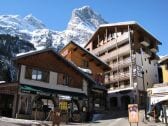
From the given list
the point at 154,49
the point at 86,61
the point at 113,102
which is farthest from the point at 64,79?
the point at 154,49

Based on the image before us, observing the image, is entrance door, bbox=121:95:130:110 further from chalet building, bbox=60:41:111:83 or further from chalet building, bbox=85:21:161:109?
chalet building, bbox=60:41:111:83

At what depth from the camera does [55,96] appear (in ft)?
119

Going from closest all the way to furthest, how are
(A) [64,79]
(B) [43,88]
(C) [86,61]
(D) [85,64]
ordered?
(B) [43,88]
(A) [64,79]
(D) [85,64]
(C) [86,61]

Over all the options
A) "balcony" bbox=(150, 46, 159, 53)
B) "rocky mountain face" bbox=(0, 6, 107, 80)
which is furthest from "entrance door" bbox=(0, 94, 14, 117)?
"rocky mountain face" bbox=(0, 6, 107, 80)

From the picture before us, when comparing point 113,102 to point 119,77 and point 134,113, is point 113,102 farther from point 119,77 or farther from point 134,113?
point 134,113

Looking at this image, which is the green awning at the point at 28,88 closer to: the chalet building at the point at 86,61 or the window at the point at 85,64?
the chalet building at the point at 86,61

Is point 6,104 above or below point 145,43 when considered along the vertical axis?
below

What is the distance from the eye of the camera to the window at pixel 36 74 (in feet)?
113

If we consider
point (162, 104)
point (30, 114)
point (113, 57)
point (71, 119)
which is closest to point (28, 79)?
point (30, 114)

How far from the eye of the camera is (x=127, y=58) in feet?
199

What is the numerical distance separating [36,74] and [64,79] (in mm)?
4259

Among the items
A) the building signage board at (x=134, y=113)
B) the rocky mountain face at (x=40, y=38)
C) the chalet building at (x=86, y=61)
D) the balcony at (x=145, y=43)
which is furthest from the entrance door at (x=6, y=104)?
the rocky mountain face at (x=40, y=38)

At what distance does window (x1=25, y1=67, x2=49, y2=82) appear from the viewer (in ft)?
113

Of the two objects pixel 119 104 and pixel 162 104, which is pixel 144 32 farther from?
pixel 162 104
